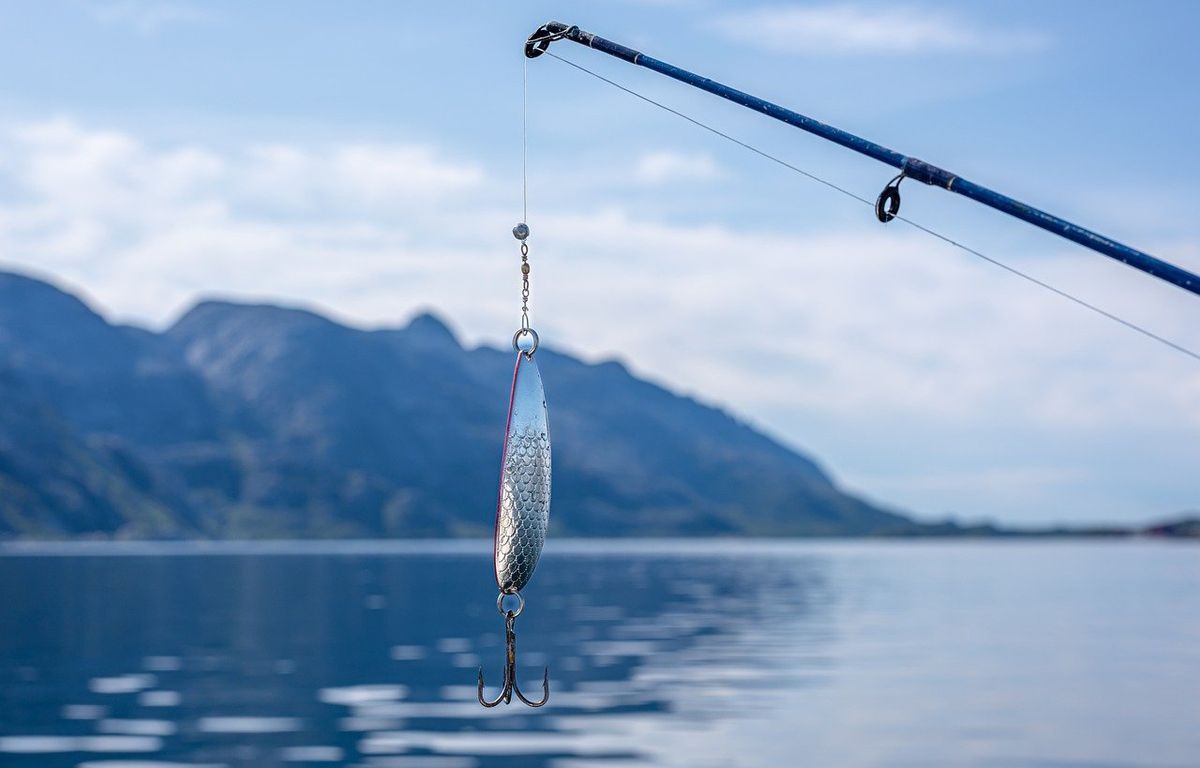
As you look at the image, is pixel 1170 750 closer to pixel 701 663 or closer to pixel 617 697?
pixel 617 697

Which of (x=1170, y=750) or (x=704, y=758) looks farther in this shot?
(x=1170, y=750)

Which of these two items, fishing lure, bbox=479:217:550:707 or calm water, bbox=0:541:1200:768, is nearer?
fishing lure, bbox=479:217:550:707

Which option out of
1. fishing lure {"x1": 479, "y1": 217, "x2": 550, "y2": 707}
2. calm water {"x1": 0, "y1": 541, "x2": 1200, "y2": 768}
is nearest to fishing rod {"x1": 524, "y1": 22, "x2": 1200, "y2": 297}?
fishing lure {"x1": 479, "y1": 217, "x2": 550, "y2": 707}

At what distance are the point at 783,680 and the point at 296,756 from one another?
117 ft

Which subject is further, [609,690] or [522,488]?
[609,690]

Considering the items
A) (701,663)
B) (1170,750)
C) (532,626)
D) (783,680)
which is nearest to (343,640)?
(532,626)

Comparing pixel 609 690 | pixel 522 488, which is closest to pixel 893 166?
pixel 522 488

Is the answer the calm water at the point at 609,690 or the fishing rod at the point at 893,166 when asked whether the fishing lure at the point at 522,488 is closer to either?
the fishing rod at the point at 893,166

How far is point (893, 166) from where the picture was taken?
1809cm

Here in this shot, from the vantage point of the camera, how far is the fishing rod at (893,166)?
648 inches

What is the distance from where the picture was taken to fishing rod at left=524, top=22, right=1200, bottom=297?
648 inches

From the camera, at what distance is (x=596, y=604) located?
184m

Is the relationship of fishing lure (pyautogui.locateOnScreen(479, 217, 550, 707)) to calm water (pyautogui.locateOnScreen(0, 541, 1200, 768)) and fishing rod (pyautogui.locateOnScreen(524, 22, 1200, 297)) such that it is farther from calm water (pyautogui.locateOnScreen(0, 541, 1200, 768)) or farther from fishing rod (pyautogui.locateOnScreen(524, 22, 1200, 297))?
calm water (pyautogui.locateOnScreen(0, 541, 1200, 768))

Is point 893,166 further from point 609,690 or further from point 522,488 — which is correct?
point 609,690
